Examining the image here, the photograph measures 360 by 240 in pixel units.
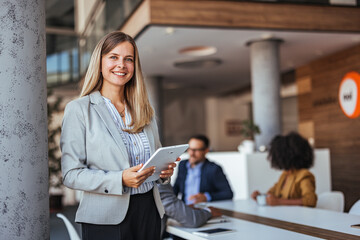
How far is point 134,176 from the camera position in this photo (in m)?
1.68

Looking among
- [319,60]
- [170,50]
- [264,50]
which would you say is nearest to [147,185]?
[264,50]

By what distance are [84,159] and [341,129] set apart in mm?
8396

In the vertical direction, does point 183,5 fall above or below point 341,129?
above

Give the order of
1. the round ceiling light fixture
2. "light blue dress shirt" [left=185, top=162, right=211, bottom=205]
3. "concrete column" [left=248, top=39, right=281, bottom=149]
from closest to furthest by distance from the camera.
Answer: "light blue dress shirt" [left=185, top=162, right=211, bottom=205] < "concrete column" [left=248, top=39, right=281, bottom=149] < the round ceiling light fixture

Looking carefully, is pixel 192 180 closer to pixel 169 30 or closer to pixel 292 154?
pixel 292 154

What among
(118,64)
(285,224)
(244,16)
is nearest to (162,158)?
(118,64)

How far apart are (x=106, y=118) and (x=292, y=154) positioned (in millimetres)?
2343

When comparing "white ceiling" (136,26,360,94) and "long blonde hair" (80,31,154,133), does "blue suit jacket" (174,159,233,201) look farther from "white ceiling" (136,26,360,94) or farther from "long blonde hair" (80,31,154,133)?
"white ceiling" (136,26,360,94)

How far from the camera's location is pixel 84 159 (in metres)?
1.77

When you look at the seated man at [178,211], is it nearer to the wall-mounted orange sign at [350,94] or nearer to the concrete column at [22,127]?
the concrete column at [22,127]

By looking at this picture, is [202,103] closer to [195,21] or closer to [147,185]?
[195,21]

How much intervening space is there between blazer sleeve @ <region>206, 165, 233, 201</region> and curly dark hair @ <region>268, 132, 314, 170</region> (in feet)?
2.15

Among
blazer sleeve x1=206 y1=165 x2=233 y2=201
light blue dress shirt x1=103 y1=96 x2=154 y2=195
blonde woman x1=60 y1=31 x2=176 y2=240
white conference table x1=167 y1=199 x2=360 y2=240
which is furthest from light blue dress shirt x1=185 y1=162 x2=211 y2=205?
light blue dress shirt x1=103 y1=96 x2=154 y2=195

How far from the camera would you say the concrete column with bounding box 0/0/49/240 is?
69.9 inches
